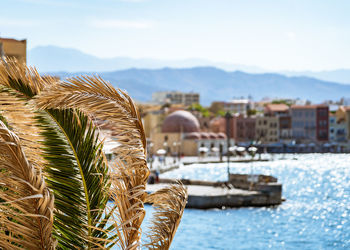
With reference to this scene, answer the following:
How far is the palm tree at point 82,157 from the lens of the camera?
489 cm

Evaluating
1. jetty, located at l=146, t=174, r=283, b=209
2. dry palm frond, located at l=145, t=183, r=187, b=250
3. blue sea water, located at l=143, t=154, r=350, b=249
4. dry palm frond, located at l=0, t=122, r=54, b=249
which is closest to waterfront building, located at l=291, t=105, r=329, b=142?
blue sea water, located at l=143, t=154, r=350, b=249

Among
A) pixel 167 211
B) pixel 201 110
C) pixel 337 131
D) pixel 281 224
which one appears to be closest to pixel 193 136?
pixel 337 131

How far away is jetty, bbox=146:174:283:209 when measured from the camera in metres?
35.2

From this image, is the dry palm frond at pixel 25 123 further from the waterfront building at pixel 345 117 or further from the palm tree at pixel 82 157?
the waterfront building at pixel 345 117

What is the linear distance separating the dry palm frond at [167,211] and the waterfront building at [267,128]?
342ft

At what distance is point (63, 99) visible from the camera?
4.86m

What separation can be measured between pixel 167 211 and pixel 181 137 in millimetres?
79547

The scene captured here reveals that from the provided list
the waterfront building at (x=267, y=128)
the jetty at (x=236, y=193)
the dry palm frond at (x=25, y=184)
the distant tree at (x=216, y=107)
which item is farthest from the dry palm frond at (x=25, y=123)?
the distant tree at (x=216, y=107)

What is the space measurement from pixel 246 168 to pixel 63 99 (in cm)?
6832

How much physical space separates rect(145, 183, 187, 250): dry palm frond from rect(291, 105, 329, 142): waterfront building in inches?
4127

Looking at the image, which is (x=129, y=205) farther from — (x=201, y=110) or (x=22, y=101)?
(x=201, y=110)

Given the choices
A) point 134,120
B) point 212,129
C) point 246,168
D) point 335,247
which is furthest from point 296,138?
point 134,120

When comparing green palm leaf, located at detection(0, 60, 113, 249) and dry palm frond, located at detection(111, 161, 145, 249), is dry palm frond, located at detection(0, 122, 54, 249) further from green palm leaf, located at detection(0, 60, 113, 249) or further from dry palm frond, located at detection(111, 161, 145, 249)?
green palm leaf, located at detection(0, 60, 113, 249)

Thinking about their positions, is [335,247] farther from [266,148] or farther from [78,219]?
[266,148]
